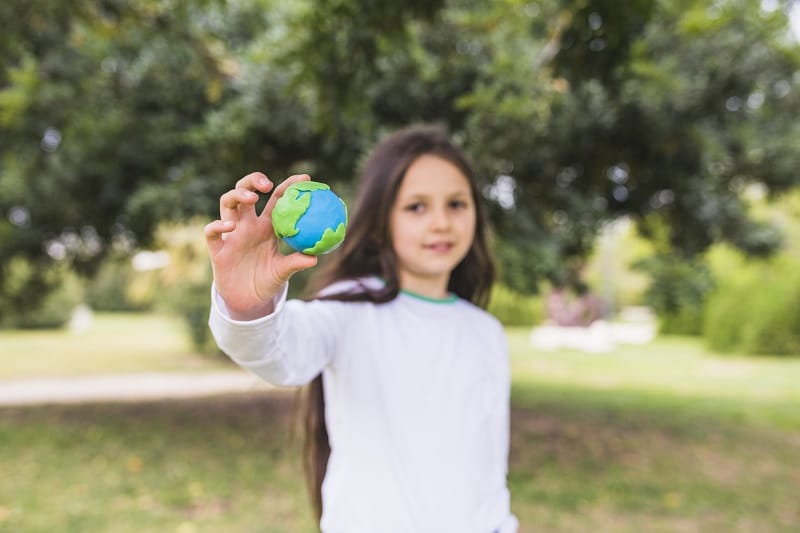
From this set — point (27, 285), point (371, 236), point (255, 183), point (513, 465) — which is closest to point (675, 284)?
point (513, 465)

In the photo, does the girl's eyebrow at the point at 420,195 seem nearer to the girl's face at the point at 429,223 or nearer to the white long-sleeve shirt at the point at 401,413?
the girl's face at the point at 429,223

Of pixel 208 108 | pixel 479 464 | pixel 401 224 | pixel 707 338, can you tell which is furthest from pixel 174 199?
pixel 707 338

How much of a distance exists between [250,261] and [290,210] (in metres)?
0.13

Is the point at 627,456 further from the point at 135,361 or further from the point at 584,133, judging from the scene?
the point at 135,361

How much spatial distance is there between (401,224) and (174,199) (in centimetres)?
354

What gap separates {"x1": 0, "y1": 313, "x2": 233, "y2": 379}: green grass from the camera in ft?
45.9

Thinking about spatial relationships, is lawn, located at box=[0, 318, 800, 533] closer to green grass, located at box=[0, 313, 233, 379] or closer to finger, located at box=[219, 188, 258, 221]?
finger, located at box=[219, 188, 258, 221]

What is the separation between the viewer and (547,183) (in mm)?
5410

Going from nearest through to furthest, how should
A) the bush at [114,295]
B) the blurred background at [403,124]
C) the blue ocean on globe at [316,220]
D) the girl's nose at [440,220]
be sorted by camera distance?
the blue ocean on globe at [316,220] < the girl's nose at [440,220] < the blurred background at [403,124] < the bush at [114,295]

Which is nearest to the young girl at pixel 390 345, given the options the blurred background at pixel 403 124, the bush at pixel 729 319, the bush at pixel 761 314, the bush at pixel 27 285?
the blurred background at pixel 403 124

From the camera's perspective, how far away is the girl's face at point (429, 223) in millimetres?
1989

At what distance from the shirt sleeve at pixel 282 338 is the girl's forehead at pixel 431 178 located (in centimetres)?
42

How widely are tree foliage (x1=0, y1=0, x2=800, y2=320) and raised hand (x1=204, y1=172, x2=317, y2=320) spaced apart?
9.39 ft

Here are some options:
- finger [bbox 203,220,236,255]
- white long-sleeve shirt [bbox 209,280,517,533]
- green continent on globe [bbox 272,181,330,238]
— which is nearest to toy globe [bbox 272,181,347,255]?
green continent on globe [bbox 272,181,330,238]
